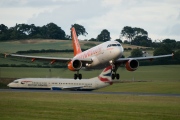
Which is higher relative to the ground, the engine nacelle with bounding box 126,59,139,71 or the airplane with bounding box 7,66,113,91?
the engine nacelle with bounding box 126,59,139,71

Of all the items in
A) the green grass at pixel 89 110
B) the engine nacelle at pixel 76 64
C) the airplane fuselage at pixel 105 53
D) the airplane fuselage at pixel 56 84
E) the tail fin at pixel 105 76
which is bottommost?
the green grass at pixel 89 110

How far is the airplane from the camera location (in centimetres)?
9275

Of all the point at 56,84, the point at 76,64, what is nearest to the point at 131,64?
the point at 76,64

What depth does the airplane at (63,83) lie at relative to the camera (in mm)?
92750

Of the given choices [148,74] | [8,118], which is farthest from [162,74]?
[8,118]

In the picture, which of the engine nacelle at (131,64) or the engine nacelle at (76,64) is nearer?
the engine nacelle at (76,64)

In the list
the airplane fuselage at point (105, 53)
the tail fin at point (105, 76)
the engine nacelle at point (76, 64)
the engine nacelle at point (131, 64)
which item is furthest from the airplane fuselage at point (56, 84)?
the engine nacelle at point (131, 64)

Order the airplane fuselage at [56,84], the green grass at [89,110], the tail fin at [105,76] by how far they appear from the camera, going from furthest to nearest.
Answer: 1. the tail fin at [105,76]
2. the airplane fuselage at [56,84]
3. the green grass at [89,110]

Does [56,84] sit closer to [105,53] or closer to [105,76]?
[105,76]

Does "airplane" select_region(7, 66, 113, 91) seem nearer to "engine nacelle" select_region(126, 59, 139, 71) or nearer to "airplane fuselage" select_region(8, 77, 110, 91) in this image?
"airplane fuselage" select_region(8, 77, 110, 91)

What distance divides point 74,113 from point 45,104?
835cm

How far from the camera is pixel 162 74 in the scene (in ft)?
352

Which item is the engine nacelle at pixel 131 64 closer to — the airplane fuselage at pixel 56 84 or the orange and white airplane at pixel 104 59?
the orange and white airplane at pixel 104 59

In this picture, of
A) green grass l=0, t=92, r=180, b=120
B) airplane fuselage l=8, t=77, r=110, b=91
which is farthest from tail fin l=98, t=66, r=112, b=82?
green grass l=0, t=92, r=180, b=120
